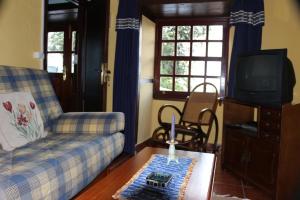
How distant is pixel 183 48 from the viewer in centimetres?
436

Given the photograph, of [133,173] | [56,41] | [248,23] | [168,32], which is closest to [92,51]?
[168,32]

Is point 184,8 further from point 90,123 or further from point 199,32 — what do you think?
point 90,123

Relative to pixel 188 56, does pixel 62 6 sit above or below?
above

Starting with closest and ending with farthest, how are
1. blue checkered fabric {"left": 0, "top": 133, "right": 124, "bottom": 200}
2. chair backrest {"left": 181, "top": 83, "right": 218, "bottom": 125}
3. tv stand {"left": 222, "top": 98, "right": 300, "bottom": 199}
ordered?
1. blue checkered fabric {"left": 0, "top": 133, "right": 124, "bottom": 200}
2. tv stand {"left": 222, "top": 98, "right": 300, "bottom": 199}
3. chair backrest {"left": 181, "top": 83, "right": 218, "bottom": 125}

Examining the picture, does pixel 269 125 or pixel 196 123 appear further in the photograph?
pixel 196 123

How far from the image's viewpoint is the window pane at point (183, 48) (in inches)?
170

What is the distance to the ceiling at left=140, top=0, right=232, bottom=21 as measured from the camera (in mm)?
3398

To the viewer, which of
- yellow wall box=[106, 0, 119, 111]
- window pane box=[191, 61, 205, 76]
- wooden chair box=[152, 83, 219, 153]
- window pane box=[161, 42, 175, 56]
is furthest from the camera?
window pane box=[161, 42, 175, 56]

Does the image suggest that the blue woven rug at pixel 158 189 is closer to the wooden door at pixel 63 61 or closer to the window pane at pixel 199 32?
the window pane at pixel 199 32

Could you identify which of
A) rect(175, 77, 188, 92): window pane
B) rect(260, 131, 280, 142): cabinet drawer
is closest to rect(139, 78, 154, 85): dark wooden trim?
rect(175, 77, 188, 92): window pane

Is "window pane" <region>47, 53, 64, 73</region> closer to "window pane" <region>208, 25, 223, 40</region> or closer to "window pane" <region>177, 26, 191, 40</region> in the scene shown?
"window pane" <region>177, 26, 191, 40</region>

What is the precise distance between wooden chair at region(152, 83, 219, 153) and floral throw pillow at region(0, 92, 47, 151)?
4.61 feet

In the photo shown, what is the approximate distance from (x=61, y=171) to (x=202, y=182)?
0.78 metres

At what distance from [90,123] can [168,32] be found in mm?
Answer: 2522
